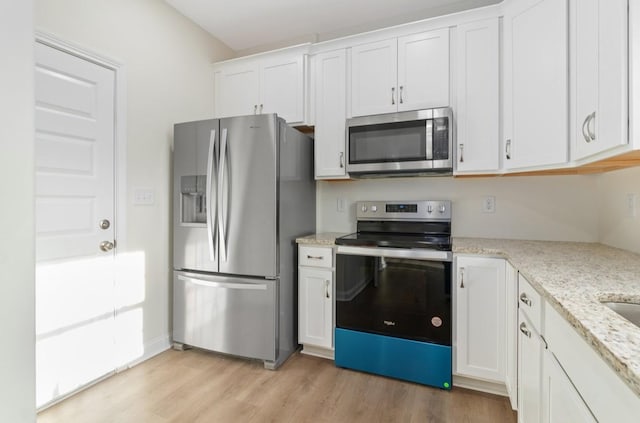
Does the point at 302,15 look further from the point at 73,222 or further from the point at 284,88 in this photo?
the point at 73,222

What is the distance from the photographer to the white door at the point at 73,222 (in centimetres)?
173

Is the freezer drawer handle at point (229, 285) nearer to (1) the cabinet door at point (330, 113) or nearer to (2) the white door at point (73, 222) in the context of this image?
(2) the white door at point (73, 222)

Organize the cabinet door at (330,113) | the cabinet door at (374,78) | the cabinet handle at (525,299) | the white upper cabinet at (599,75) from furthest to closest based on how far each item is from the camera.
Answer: the cabinet door at (330,113), the cabinet door at (374,78), the cabinet handle at (525,299), the white upper cabinet at (599,75)

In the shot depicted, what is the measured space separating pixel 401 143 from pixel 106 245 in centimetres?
213

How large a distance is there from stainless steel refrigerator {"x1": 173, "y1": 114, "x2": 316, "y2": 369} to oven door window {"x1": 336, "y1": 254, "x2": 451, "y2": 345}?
0.45 meters

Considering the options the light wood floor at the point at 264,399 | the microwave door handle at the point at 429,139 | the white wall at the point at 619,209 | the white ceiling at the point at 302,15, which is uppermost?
the white ceiling at the point at 302,15

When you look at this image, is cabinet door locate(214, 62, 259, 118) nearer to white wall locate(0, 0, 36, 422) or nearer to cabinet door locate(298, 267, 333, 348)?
cabinet door locate(298, 267, 333, 348)

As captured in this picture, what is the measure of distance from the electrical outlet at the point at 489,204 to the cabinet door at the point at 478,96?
1.22 feet

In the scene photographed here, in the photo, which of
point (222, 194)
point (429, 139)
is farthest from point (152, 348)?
A: point (429, 139)

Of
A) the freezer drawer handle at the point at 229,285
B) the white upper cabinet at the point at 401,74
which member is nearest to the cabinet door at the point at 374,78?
the white upper cabinet at the point at 401,74

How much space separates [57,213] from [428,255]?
221 cm

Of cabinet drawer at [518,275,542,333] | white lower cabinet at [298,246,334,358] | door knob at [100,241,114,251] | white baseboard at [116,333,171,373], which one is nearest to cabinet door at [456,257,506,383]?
cabinet drawer at [518,275,542,333]

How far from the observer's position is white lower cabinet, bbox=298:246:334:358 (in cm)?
228

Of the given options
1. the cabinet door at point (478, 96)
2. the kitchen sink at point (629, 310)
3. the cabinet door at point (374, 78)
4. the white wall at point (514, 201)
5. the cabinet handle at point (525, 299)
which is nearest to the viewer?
the kitchen sink at point (629, 310)
